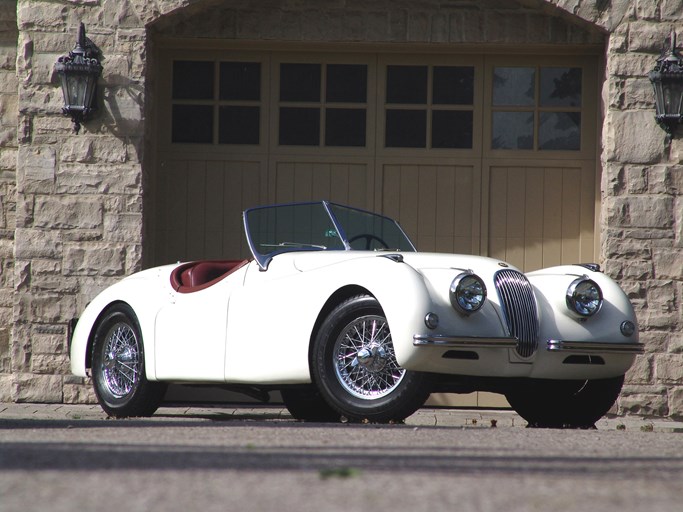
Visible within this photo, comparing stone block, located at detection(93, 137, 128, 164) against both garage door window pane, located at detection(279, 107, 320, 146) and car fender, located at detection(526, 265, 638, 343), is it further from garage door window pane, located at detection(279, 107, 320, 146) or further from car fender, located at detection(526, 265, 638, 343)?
car fender, located at detection(526, 265, 638, 343)

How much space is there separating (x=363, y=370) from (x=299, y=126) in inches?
182

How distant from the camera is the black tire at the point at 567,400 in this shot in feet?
21.6

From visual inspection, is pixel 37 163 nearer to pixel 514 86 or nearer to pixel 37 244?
pixel 37 244

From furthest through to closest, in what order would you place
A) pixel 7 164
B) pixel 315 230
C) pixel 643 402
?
1. pixel 7 164
2. pixel 643 402
3. pixel 315 230

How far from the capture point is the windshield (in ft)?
23.2

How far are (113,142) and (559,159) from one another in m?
3.95

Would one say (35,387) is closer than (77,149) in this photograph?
Yes

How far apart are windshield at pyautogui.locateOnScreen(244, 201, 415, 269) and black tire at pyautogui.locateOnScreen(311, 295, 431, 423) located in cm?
106

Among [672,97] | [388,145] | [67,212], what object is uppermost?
[672,97]

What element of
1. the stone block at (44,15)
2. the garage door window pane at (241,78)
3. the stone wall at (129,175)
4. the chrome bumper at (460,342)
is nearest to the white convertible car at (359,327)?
the chrome bumper at (460,342)

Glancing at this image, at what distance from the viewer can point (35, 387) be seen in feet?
31.4

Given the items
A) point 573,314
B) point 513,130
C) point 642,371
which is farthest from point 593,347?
point 513,130

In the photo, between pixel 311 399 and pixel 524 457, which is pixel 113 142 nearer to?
pixel 311 399

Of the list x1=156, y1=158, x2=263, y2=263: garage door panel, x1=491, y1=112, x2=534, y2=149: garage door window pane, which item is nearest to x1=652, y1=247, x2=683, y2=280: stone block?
x1=491, y1=112, x2=534, y2=149: garage door window pane
